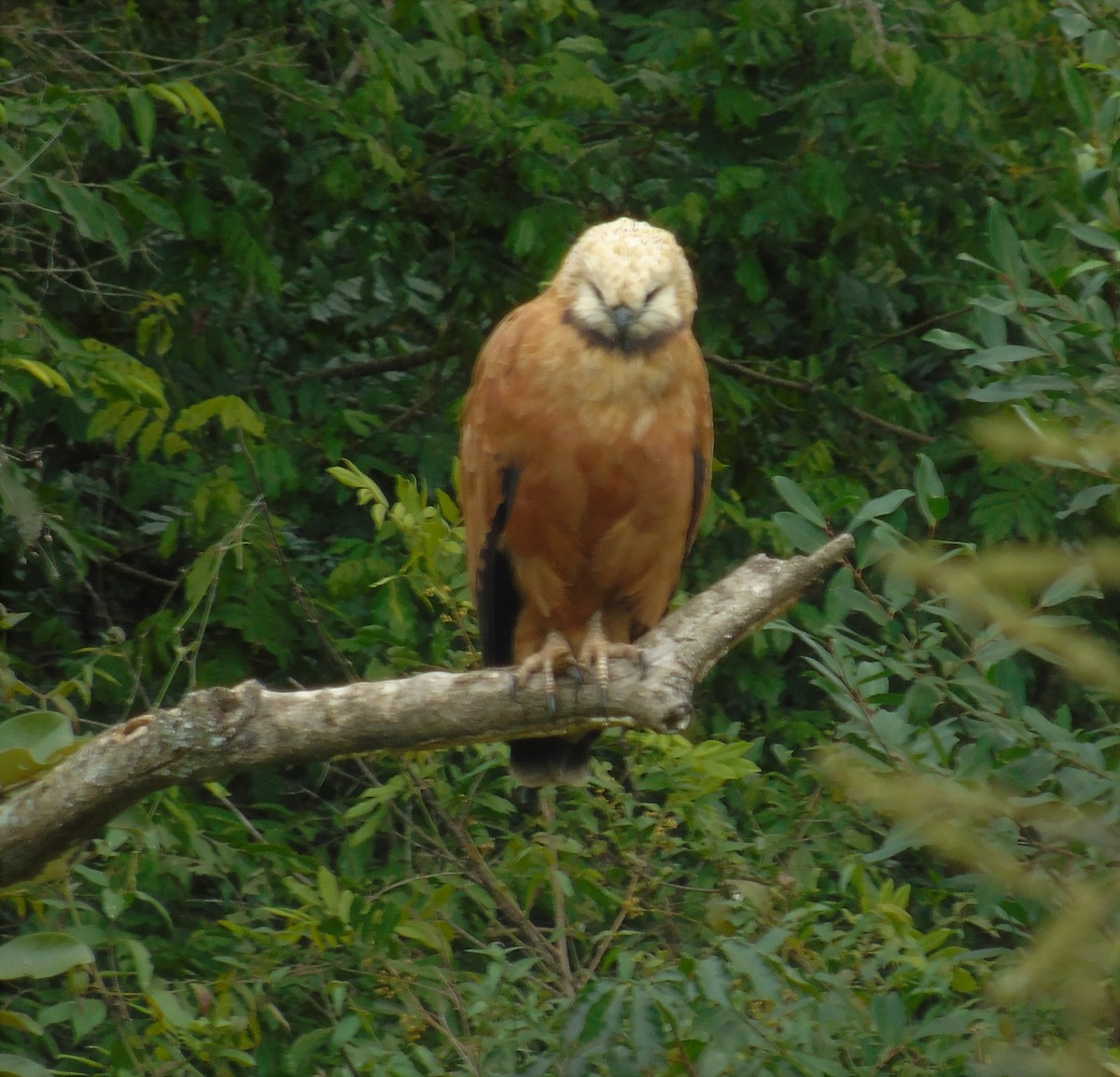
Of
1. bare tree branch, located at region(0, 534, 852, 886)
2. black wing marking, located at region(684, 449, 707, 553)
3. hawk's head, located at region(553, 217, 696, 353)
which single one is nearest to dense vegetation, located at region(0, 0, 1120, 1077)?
bare tree branch, located at region(0, 534, 852, 886)

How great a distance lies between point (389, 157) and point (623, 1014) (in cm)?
275

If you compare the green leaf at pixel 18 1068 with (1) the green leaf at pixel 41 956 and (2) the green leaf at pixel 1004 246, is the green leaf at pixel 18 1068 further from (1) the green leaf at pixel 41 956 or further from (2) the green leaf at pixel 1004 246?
(2) the green leaf at pixel 1004 246

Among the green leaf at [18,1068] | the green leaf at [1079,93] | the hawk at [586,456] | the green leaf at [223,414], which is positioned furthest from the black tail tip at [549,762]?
the green leaf at [1079,93]

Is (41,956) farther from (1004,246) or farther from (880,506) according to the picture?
(1004,246)

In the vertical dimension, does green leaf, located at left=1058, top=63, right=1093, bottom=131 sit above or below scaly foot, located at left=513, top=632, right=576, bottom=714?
above

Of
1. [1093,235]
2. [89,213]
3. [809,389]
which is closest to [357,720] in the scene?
[1093,235]

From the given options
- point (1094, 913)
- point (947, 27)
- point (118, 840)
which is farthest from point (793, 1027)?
point (947, 27)

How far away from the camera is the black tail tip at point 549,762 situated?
11.2 feet

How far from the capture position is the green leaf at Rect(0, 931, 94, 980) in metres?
2.29

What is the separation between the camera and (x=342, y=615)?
13.6 ft

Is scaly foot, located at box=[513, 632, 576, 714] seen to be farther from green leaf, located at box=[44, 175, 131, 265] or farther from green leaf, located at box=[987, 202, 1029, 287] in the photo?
green leaf, located at box=[44, 175, 131, 265]

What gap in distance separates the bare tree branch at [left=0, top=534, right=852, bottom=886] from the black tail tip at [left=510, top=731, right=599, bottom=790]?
24.5 inches

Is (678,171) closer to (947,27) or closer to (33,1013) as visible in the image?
(947,27)

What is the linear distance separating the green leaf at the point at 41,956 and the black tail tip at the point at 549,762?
1279 mm
